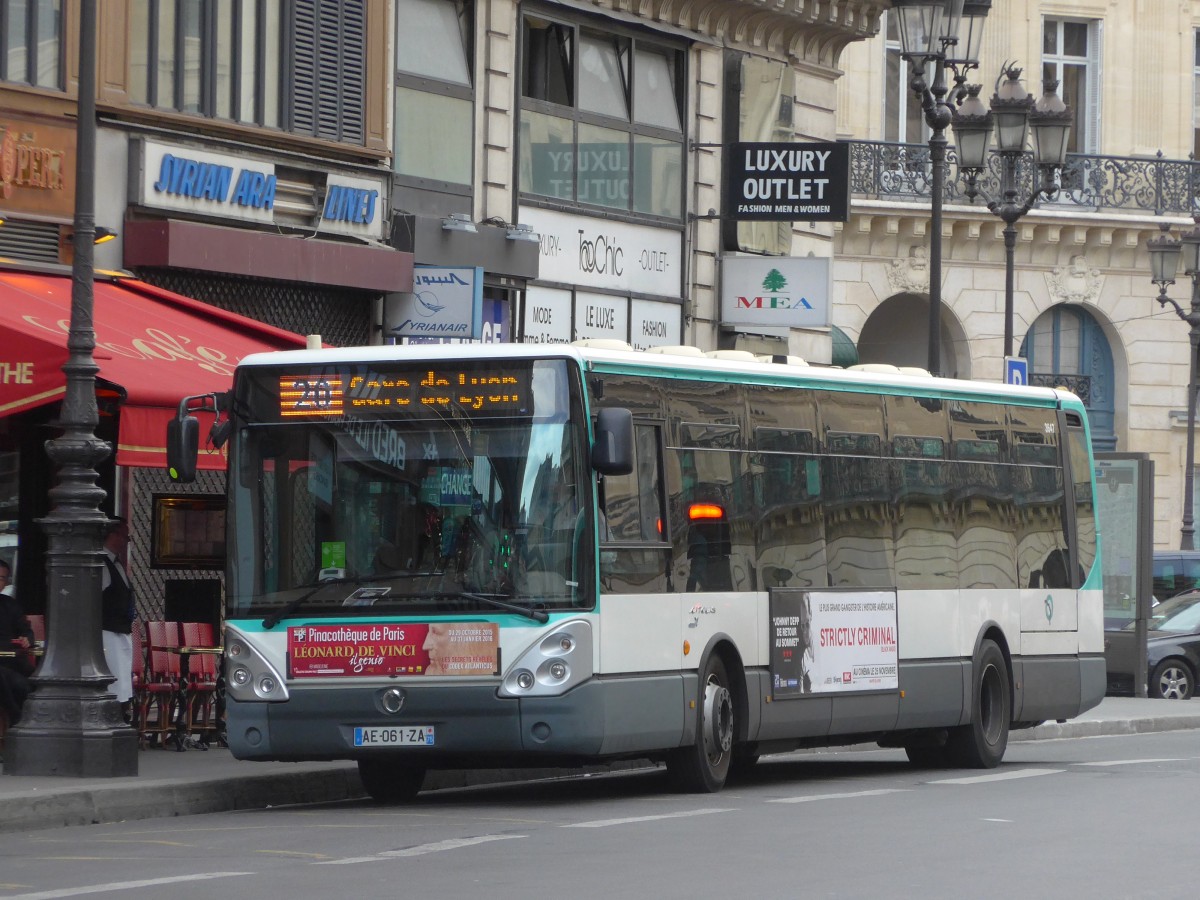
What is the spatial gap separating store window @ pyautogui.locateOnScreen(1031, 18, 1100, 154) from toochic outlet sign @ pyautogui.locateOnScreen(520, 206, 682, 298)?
2077 centimetres

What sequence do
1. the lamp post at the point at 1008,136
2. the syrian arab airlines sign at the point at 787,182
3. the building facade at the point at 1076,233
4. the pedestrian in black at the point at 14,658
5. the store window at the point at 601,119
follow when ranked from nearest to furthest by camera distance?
1. the pedestrian in black at the point at 14,658
2. the lamp post at the point at 1008,136
3. the store window at the point at 601,119
4. the syrian arab airlines sign at the point at 787,182
5. the building facade at the point at 1076,233

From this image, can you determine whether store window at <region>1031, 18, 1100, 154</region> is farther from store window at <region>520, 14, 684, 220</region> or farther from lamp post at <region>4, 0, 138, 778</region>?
lamp post at <region>4, 0, 138, 778</region>

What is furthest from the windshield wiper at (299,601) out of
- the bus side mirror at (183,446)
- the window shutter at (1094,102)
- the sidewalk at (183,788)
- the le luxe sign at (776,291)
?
the window shutter at (1094,102)

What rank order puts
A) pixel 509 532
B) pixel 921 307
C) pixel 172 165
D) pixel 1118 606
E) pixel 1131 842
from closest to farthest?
pixel 1131 842 < pixel 509 532 < pixel 172 165 < pixel 1118 606 < pixel 921 307

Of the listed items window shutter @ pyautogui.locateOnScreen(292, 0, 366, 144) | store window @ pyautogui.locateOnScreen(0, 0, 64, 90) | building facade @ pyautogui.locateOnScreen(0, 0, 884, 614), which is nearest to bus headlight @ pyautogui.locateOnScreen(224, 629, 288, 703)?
building facade @ pyautogui.locateOnScreen(0, 0, 884, 614)

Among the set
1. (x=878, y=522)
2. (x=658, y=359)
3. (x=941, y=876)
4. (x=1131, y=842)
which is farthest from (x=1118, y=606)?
(x=941, y=876)

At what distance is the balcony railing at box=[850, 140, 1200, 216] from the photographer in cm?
4438

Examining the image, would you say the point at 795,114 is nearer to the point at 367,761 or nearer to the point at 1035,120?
the point at 1035,120

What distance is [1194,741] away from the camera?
72.2 ft

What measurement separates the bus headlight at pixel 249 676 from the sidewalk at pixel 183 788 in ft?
2.06

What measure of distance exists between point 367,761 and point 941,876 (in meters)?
5.17

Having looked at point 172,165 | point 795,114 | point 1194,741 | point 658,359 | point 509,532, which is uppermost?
point 795,114

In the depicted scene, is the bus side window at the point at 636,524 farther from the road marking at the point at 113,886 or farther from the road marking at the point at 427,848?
the road marking at the point at 113,886

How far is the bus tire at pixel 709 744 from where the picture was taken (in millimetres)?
15039
